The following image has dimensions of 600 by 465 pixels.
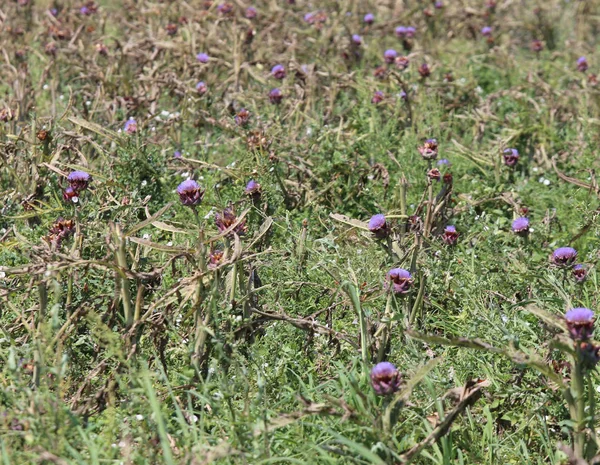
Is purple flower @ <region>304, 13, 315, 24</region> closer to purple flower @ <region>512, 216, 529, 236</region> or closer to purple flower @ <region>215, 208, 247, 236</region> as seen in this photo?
purple flower @ <region>512, 216, 529, 236</region>

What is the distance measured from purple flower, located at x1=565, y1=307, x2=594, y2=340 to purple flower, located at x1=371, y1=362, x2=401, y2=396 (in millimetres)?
463

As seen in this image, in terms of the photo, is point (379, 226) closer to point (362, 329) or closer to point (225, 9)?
point (362, 329)

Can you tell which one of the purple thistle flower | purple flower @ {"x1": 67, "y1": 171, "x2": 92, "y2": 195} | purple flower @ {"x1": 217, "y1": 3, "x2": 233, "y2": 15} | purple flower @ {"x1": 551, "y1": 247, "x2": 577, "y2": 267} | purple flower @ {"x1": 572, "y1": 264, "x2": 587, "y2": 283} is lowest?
purple flower @ {"x1": 217, "y1": 3, "x2": 233, "y2": 15}

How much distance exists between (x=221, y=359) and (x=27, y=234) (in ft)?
3.62

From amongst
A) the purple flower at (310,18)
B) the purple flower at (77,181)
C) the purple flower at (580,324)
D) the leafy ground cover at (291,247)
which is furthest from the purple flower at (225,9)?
the purple flower at (580,324)

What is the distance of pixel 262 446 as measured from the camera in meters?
2.34

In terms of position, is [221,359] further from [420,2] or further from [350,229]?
[420,2]

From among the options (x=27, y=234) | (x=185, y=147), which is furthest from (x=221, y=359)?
(x=185, y=147)

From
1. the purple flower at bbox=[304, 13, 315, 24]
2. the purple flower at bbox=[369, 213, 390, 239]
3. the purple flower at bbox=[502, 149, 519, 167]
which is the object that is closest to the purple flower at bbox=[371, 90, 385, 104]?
the purple flower at bbox=[502, 149, 519, 167]

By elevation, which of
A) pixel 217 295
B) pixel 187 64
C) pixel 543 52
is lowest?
pixel 543 52

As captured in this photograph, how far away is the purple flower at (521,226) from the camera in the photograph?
3.29 m

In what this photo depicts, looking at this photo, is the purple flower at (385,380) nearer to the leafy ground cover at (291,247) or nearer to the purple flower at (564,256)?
the leafy ground cover at (291,247)

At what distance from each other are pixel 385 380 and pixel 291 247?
1029 mm

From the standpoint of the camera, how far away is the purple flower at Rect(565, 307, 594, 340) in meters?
A: 2.20
